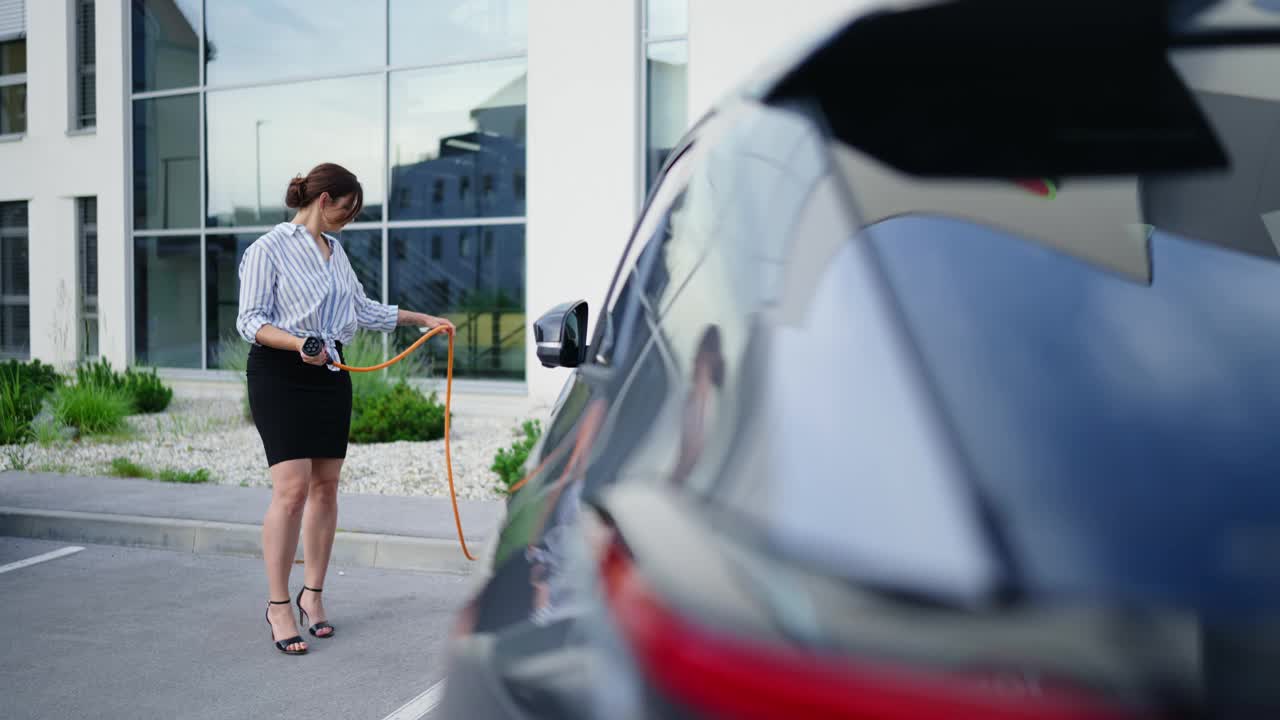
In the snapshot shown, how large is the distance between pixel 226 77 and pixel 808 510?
15753 millimetres

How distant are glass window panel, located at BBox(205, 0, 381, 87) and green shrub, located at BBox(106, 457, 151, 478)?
6646 mm

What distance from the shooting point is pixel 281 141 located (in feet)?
47.3

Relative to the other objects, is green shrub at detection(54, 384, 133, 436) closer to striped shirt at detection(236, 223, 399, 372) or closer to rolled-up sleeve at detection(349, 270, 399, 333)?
rolled-up sleeve at detection(349, 270, 399, 333)

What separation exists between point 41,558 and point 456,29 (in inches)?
345

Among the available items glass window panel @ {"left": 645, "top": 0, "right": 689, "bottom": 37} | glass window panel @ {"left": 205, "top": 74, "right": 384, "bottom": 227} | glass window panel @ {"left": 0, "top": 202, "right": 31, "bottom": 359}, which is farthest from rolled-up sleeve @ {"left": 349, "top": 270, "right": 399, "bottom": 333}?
glass window panel @ {"left": 0, "top": 202, "right": 31, "bottom": 359}

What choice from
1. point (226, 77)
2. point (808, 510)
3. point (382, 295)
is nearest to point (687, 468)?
point (808, 510)

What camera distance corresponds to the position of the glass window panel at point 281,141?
13.8 m

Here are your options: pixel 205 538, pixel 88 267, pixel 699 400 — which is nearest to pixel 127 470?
pixel 205 538

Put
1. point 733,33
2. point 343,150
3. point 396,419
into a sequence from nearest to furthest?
point 396,419, point 733,33, point 343,150

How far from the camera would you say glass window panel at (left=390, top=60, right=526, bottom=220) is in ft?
41.7

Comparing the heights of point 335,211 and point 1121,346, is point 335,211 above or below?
above

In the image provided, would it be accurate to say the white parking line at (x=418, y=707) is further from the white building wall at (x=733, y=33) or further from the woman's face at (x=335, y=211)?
the white building wall at (x=733, y=33)

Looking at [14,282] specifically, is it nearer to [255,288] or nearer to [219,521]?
[219,521]

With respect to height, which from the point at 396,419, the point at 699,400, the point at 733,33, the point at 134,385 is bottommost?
the point at 396,419
